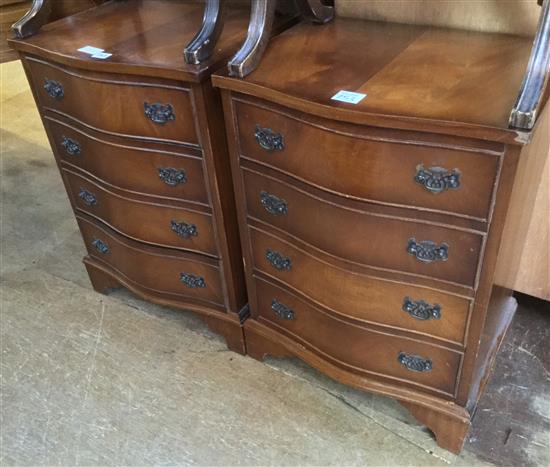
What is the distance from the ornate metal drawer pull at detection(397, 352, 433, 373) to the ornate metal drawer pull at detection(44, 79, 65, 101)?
111 centimetres

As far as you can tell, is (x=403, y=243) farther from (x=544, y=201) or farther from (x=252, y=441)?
(x=252, y=441)

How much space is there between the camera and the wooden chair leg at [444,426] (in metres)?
1.40

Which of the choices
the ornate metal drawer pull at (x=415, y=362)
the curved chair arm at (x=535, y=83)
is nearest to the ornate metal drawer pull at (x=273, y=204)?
the ornate metal drawer pull at (x=415, y=362)

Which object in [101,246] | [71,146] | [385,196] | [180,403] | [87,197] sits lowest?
[180,403]

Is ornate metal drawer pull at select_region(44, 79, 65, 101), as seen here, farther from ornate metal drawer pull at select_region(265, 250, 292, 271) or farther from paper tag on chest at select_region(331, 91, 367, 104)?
paper tag on chest at select_region(331, 91, 367, 104)

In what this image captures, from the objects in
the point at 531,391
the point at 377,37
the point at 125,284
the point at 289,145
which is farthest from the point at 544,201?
the point at 125,284

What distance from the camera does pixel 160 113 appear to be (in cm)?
139

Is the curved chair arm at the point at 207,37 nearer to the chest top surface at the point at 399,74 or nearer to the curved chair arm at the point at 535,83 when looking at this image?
the chest top surface at the point at 399,74

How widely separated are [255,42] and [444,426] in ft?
3.33

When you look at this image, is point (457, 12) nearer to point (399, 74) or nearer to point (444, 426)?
→ point (399, 74)

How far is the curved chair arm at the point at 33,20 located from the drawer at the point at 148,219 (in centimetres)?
42

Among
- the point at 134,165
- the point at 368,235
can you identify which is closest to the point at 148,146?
the point at 134,165

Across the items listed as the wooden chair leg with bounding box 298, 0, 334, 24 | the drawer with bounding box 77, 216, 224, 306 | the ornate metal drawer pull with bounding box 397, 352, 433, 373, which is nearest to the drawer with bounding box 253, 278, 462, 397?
the ornate metal drawer pull with bounding box 397, 352, 433, 373

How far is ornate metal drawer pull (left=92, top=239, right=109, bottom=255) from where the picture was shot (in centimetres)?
189
